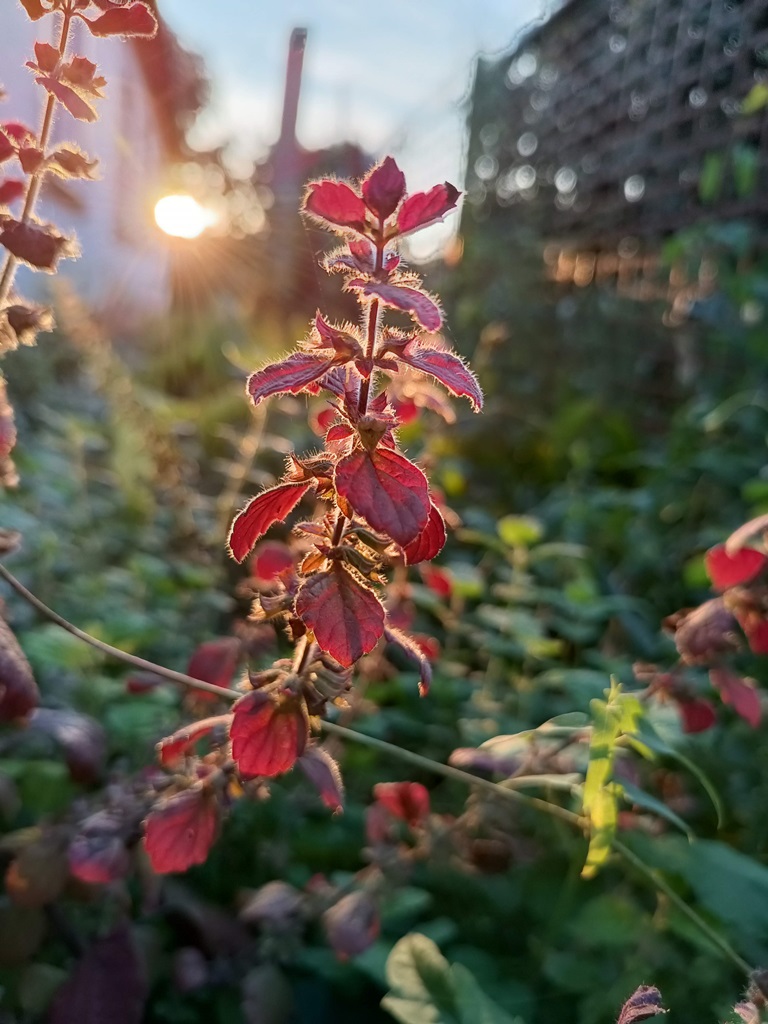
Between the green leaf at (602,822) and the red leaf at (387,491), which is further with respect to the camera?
the green leaf at (602,822)

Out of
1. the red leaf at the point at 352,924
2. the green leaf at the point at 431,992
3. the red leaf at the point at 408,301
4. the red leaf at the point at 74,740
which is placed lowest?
the green leaf at the point at 431,992

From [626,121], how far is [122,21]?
13.0ft

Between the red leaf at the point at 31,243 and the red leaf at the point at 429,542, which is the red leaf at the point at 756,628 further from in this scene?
the red leaf at the point at 31,243

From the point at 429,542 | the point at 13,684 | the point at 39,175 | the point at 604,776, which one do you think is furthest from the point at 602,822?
the point at 39,175

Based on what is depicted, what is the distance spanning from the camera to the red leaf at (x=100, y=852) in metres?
0.75

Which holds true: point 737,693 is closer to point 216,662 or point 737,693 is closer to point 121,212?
point 216,662

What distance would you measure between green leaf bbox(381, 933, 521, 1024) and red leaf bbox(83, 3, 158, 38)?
907 mm

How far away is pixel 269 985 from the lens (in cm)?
94

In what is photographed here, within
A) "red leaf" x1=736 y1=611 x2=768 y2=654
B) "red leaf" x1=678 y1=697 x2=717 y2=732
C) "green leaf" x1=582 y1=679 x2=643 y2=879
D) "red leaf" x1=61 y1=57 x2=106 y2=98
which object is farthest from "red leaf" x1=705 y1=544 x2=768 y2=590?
"red leaf" x1=61 y1=57 x2=106 y2=98

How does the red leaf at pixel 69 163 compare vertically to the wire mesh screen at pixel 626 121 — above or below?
below

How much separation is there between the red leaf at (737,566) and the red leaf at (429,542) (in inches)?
19.6

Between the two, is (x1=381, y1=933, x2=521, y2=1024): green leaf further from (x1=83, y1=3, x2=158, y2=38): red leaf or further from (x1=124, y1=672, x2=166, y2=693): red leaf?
(x1=83, y1=3, x2=158, y2=38): red leaf

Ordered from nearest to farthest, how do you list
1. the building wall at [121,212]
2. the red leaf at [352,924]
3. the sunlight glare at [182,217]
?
the red leaf at [352,924] → the sunlight glare at [182,217] → the building wall at [121,212]

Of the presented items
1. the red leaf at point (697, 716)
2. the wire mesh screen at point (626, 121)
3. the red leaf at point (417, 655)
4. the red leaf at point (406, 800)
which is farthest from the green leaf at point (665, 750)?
the wire mesh screen at point (626, 121)
